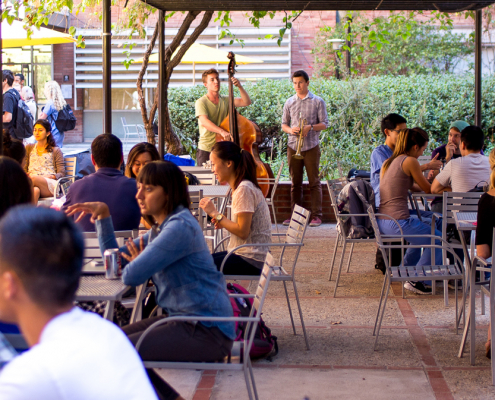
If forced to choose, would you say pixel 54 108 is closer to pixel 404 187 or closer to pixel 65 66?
pixel 404 187

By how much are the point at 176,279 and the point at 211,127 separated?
494cm

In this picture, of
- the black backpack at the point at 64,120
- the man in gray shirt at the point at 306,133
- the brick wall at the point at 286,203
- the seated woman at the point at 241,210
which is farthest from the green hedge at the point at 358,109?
the seated woman at the point at 241,210

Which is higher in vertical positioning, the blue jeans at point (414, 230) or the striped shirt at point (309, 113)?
the striped shirt at point (309, 113)

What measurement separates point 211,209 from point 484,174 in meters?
2.70

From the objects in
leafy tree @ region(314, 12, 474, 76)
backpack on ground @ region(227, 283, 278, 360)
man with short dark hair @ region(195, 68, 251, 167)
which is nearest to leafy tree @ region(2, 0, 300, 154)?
man with short dark hair @ region(195, 68, 251, 167)

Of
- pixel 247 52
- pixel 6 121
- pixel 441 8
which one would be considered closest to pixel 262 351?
pixel 441 8

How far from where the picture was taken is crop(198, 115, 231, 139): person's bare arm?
7.11 meters

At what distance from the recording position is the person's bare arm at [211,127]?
711 cm

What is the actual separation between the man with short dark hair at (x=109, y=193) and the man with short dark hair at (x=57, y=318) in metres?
2.53

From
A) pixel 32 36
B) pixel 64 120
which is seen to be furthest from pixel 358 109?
pixel 32 36

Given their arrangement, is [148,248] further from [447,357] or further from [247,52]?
[247,52]

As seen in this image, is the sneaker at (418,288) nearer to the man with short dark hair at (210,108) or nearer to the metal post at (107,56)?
the metal post at (107,56)

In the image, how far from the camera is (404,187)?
5242 millimetres

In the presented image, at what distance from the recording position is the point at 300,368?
3.60 m
